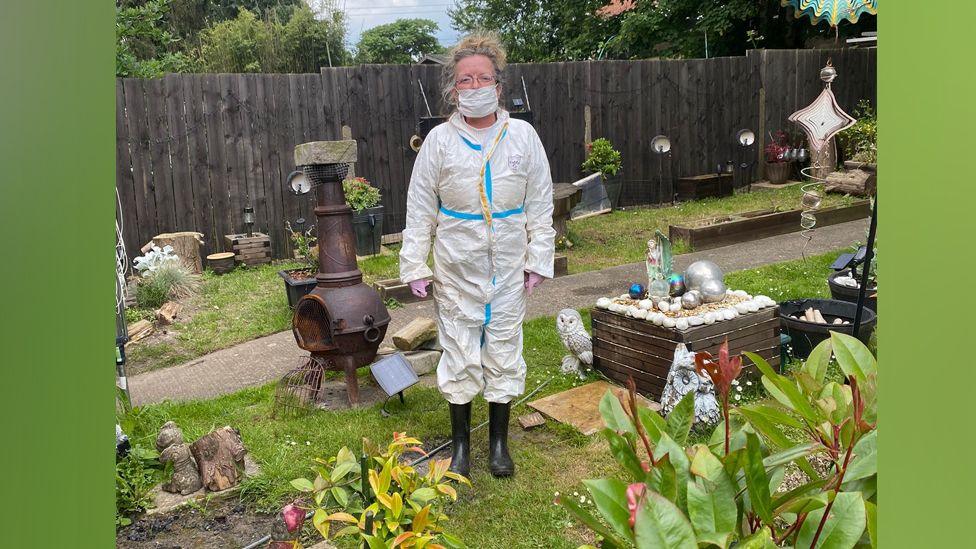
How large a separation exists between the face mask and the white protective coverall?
78 mm

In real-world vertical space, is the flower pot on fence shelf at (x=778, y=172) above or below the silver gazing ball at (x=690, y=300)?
above

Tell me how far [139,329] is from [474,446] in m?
3.41

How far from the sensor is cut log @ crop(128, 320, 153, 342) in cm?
605

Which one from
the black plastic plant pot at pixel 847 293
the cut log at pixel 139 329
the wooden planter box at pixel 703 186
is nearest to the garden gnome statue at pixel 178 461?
the cut log at pixel 139 329

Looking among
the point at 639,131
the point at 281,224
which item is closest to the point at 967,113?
the point at 281,224

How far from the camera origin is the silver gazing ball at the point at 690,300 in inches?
171

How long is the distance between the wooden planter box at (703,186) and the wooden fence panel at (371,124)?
0.18 meters

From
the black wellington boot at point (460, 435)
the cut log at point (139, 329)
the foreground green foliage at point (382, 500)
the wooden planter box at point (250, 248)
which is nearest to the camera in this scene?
the foreground green foliage at point (382, 500)

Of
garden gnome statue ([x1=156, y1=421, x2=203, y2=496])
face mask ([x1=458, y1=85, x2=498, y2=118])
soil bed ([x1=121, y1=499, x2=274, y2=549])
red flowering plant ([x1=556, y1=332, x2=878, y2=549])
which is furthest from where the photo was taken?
face mask ([x1=458, y1=85, x2=498, y2=118])

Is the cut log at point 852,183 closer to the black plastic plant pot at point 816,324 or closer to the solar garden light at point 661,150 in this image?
the solar garden light at point 661,150

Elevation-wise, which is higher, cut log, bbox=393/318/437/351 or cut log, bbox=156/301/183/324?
cut log, bbox=393/318/437/351

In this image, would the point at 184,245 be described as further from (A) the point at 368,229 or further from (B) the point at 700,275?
(B) the point at 700,275

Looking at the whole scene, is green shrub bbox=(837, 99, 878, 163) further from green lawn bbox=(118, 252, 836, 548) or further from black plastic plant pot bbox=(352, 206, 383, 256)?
green lawn bbox=(118, 252, 836, 548)

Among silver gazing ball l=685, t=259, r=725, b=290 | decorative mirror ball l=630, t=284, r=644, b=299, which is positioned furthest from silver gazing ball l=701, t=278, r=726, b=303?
decorative mirror ball l=630, t=284, r=644, b=299
